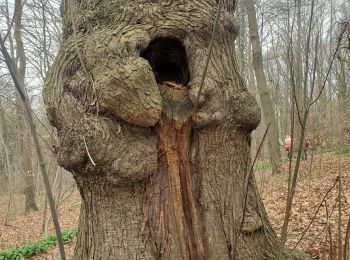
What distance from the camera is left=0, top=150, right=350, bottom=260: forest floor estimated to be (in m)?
3.80

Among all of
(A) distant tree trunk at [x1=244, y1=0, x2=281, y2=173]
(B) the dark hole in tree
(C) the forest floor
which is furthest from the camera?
(A) distant tree trunk at [x1=244, y1=0, x2=281, y2=173]

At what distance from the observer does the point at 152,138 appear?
2.27 metres

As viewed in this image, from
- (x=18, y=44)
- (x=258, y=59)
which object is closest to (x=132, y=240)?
(x=258, y=59)

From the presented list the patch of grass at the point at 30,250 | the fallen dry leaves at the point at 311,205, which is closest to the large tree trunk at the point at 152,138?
the fallen dry leaves at the point at 311,205

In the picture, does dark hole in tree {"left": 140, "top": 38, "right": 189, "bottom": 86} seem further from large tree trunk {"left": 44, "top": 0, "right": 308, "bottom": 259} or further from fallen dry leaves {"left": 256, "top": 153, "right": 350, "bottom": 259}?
fallen dry leaves {"left": 256, "top": 153, "right": 350, "bottom": 259}

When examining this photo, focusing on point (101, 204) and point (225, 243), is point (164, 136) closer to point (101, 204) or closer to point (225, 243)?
point (101, 204)

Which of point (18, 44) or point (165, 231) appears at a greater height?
point (18, 44)

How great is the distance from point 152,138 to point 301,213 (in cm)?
410

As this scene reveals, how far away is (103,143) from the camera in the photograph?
2154 millimetres

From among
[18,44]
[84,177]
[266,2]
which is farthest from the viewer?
[266,2]

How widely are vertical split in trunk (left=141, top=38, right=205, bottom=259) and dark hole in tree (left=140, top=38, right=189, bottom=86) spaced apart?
0.31 m

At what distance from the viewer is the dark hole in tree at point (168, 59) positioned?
247 cm

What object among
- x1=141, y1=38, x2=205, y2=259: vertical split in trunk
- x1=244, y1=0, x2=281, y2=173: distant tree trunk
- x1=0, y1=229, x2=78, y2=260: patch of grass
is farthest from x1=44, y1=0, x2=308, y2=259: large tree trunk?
x1=244, y1=0, x2=281, y2=173: distant tree trunk

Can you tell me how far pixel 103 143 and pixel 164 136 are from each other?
41 cm
